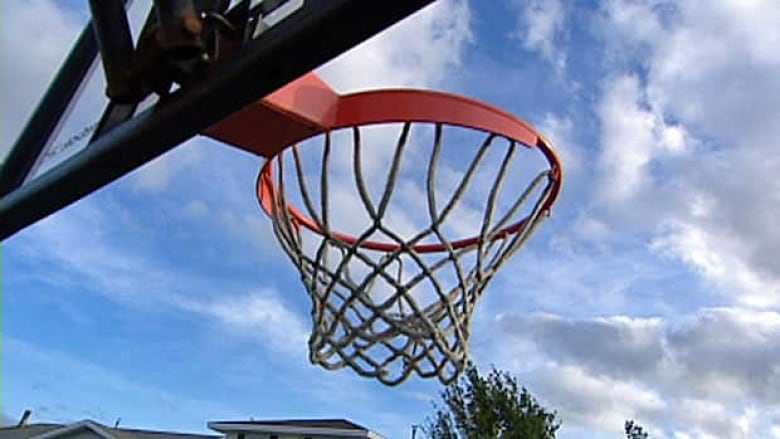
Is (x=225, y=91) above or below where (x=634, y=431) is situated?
below

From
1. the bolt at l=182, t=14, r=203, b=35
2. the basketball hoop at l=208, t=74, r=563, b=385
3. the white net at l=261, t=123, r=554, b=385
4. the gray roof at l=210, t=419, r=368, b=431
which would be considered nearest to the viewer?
the bolt at l=182, t=14, r=203, b=35

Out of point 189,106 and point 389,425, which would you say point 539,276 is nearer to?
point 189,106

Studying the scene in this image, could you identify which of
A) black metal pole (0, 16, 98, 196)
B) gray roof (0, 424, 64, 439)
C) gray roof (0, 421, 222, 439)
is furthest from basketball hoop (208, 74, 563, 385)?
gray roof (0, 424, 64, 439)

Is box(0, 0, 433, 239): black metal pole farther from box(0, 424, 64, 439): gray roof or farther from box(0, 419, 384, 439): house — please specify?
box(0, 424, 64, 439): gray roof

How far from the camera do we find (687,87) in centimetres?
385

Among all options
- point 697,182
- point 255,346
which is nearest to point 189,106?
point 697,182

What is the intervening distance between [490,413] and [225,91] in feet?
34.5

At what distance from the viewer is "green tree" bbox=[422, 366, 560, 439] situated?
1150 centimetres

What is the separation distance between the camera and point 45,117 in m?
2.57

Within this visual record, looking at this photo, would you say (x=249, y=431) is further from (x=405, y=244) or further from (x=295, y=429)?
(x=405, y=244)

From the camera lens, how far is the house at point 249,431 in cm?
1224

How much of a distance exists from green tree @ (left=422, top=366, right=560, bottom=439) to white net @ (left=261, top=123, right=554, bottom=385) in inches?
335

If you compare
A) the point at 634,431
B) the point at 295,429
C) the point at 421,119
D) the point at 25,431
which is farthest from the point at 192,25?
the point at 25,431

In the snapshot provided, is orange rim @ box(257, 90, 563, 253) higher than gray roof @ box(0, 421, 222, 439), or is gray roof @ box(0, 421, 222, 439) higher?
gray roof @ box(0, 421, 222, 439)
